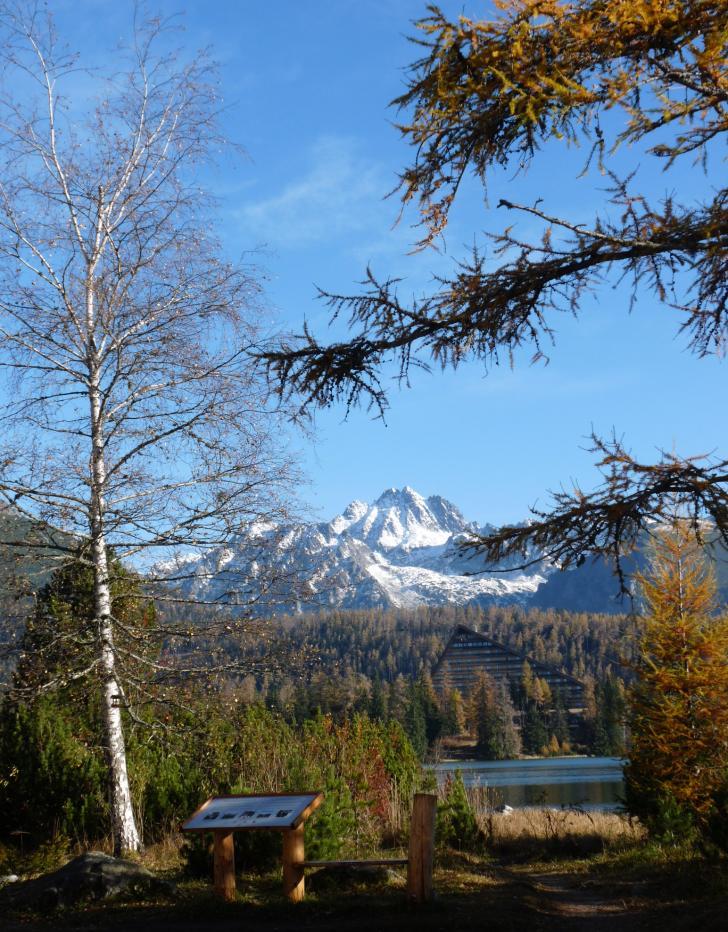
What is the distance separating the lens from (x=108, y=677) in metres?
10.9

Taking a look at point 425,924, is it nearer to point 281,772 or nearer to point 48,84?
point 281,772

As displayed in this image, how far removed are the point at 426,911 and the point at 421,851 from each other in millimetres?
462

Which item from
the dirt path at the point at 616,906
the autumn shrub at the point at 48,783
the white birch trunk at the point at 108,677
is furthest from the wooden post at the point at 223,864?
the autumn shrub at the point at 48,783

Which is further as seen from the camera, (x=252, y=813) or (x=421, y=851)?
(x=252, y=813)

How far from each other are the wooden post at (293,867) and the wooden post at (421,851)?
92 cm

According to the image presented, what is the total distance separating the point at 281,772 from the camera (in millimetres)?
13445

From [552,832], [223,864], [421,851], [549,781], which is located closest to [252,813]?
[223,864]

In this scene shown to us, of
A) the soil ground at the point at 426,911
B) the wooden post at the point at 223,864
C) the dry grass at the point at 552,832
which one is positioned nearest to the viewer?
the soil ground at the point at 426,911

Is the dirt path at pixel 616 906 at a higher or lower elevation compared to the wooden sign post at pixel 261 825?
lower

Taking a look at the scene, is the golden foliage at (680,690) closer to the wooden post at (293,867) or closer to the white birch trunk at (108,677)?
the white birch trunk at (108,677)

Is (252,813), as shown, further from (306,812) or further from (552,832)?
(552,832)

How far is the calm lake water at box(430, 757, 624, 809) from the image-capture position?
87.4ft

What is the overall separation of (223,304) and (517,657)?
5030 inches

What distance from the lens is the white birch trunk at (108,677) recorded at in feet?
35.4
